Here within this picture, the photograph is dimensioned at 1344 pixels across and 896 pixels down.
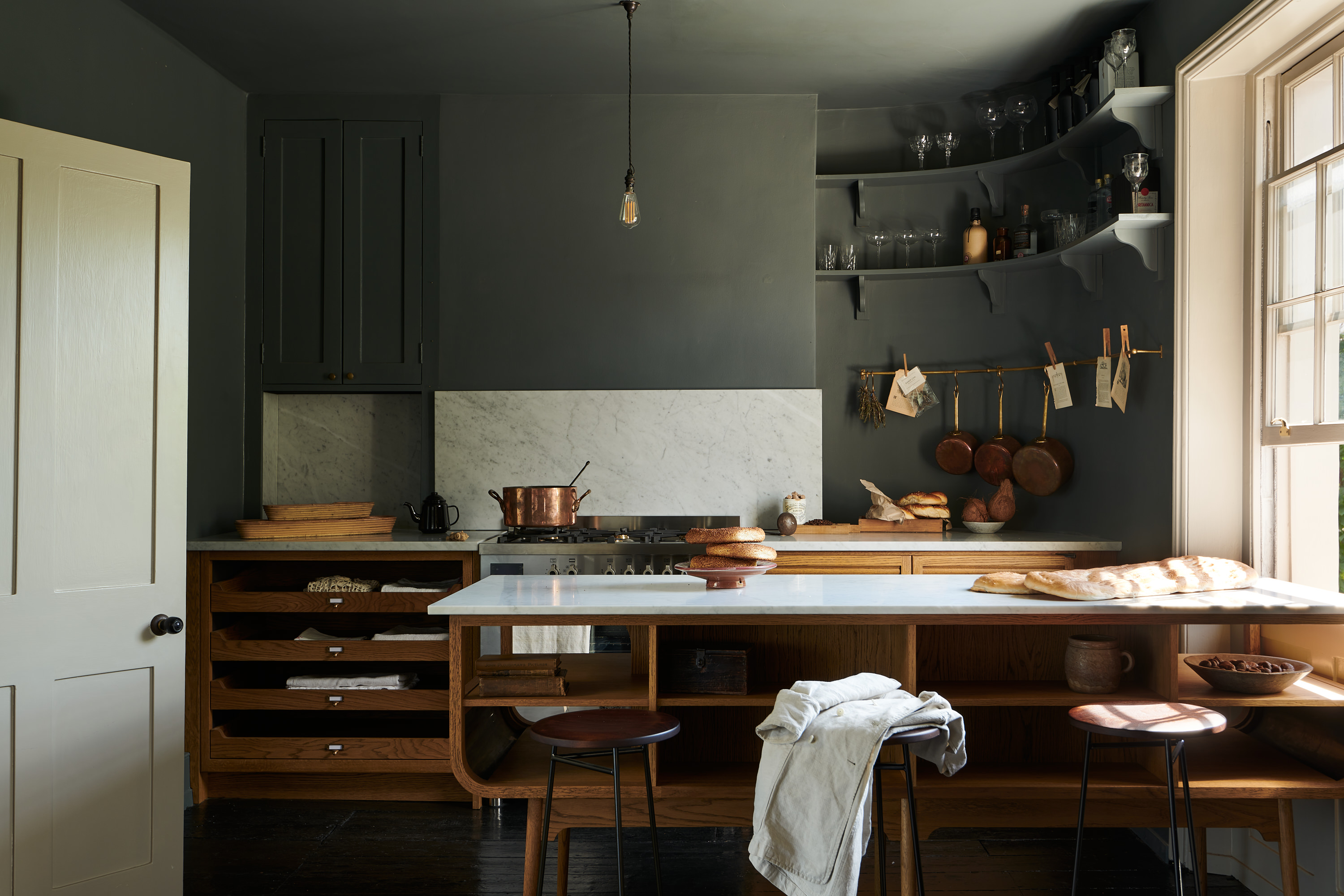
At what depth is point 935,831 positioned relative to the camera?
302 centimetres

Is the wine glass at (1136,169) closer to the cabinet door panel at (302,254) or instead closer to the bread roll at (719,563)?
the bread roll at (719,563)

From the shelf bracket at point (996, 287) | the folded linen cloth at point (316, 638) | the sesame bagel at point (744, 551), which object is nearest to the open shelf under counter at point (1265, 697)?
the sesame bagel at point (744, 551)

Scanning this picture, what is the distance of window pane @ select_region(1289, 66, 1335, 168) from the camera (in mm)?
2555

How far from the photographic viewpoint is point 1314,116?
104 inches

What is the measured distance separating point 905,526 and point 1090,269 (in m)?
1.27

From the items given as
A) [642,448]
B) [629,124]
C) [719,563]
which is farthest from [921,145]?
[719,563]

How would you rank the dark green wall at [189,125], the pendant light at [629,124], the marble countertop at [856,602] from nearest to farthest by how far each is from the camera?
the marble countertop at [856,602] < the pendant light at [629,124] < the dark green wall at [189,125]

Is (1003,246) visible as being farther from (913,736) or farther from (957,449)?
(913,736)

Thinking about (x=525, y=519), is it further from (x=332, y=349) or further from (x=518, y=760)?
(x=332, y=349)

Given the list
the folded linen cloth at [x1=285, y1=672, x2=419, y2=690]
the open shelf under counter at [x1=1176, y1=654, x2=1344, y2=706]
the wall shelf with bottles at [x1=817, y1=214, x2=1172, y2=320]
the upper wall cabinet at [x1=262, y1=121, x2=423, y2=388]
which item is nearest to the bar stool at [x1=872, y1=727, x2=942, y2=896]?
the open shelf under counter at [x1=1176, y1=654, x2=1344, y2=706]

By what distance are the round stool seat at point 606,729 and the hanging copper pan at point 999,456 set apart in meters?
2.47

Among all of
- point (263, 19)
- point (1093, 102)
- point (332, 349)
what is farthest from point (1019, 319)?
point (263, 19)

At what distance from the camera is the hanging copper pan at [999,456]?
13.1 ft

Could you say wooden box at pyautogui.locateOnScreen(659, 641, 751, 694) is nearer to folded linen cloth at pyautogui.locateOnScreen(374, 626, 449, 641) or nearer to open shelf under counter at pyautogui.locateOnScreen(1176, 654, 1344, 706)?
open shelf under counter at pyautogui.locateOnScreen(1176, 654, 1344, 706)
